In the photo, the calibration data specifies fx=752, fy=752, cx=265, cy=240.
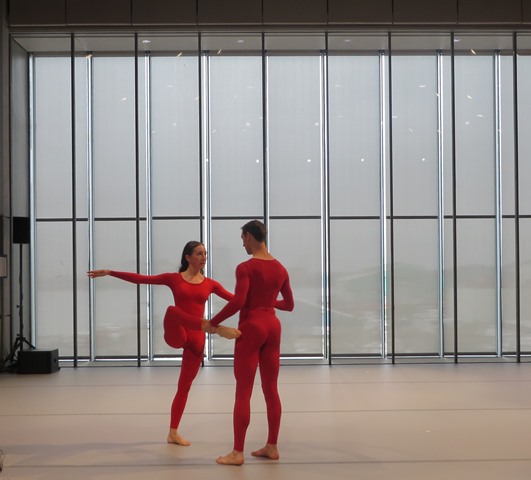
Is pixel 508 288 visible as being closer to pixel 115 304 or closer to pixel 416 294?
pixel 416 294

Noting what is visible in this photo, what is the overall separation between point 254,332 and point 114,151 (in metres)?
6.90

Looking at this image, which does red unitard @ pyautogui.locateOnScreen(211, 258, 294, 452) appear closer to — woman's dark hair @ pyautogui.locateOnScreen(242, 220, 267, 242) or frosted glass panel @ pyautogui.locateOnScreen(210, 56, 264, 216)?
woman's dark hair @ pyautogui.locateOnScreen(242, 220, 267, 242)

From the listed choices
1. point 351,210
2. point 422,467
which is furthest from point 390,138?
point 422,467

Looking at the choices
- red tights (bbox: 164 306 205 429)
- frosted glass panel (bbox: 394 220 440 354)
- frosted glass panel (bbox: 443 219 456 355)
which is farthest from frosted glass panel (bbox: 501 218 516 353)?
red tights (bbox: 164 306 205 429)

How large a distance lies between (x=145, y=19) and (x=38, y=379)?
5.29 m

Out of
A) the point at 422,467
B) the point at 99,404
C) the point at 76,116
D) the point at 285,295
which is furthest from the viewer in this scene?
the point at 76,116

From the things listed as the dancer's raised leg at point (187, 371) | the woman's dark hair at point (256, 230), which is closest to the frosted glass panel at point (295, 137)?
the dancer's raised leg at point (187, 371)

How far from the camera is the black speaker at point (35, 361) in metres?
10.5

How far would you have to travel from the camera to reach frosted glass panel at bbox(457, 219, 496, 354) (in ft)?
38.4

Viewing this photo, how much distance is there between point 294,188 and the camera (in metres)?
11.6

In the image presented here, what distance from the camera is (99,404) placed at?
798 centimetres

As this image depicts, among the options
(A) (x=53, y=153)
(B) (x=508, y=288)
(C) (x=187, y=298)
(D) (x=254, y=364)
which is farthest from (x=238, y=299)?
(B) (x=508, y=288)

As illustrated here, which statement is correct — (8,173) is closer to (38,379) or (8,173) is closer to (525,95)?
(38,379)

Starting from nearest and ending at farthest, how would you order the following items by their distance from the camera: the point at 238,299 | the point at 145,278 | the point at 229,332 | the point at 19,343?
the point at 229,332, the point at 238,299, the point at 145,278, the point at 19,343
